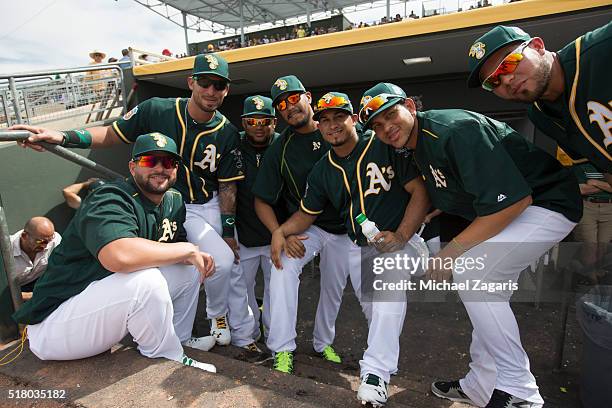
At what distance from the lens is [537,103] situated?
1.85 metres

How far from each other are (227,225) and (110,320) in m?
1.19

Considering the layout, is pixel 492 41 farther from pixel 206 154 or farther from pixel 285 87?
pixel 206 154

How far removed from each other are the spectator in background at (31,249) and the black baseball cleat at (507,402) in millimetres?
3370

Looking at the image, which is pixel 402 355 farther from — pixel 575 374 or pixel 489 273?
pixel 489 273

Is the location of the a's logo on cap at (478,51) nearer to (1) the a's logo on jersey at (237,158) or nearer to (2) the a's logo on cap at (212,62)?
(2) the a's logo on cap at (212,62)

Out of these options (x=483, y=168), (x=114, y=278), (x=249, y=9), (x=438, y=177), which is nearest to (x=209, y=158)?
(x=114, y=278)

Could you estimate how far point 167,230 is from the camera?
2.34 m

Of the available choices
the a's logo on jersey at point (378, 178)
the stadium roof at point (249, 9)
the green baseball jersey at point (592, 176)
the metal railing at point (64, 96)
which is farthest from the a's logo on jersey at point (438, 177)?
the stadium roof at point (249, 9)

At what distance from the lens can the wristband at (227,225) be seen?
2.96 metres

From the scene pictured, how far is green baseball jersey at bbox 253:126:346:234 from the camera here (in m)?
2.85

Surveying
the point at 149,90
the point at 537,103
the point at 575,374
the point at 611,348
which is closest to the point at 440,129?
the point at 537,103

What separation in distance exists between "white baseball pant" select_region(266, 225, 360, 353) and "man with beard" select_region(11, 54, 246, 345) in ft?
1.53

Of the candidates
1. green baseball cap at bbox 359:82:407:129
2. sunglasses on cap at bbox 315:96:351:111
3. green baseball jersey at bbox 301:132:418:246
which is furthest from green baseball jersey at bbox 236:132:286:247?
green baseball cap at bbox 359:82:407:129

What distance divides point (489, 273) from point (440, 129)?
77cm
